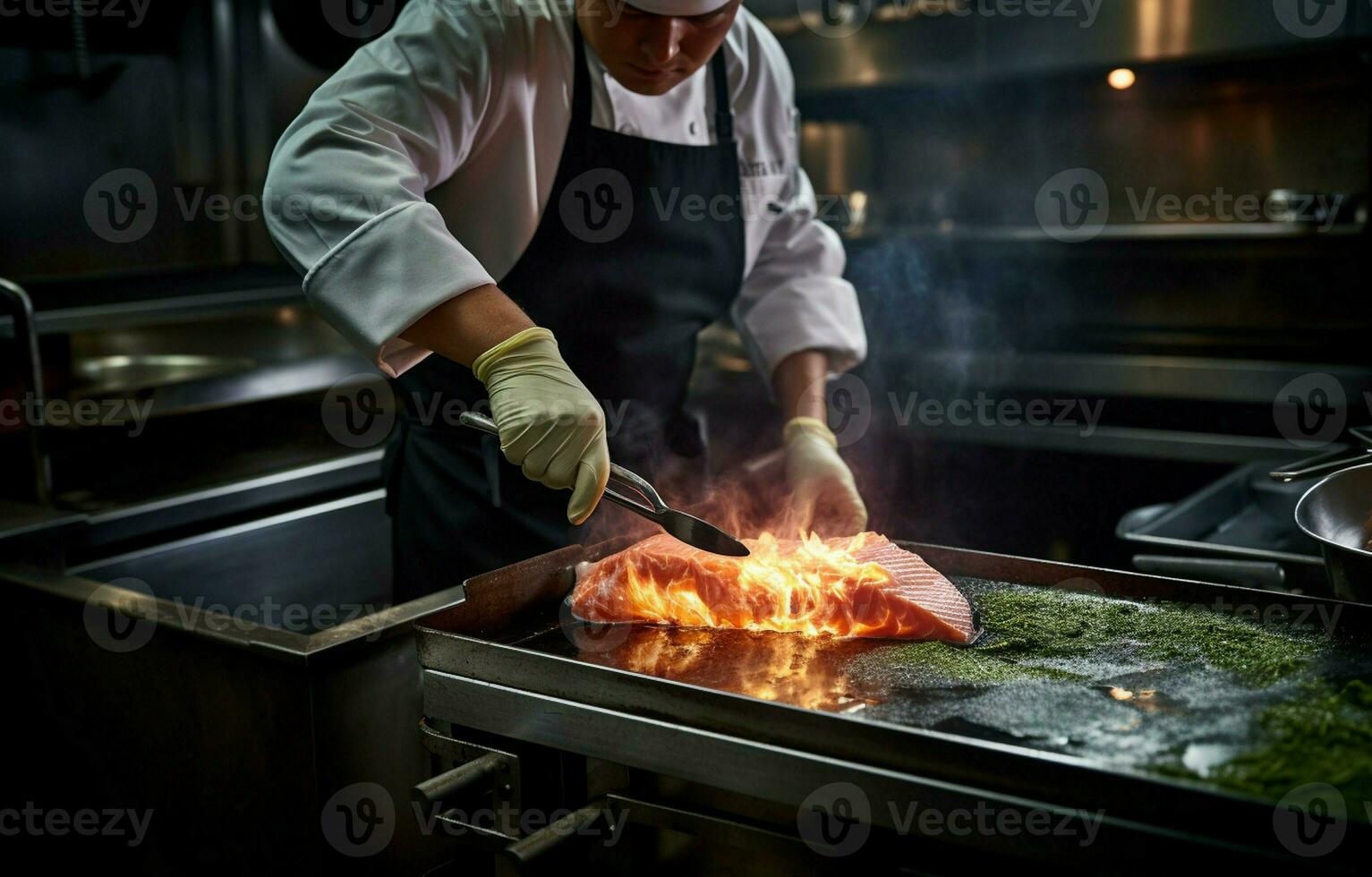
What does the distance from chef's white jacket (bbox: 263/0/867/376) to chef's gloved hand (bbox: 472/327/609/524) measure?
0.44 feet

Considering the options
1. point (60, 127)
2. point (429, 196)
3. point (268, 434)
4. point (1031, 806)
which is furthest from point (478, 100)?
point (60, 127)

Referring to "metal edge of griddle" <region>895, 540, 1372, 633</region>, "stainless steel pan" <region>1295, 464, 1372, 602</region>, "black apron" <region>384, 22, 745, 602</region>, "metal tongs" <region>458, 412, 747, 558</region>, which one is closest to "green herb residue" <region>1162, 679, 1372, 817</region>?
"metal edge of griddle" <region>895, 540, 1372, 633</region>

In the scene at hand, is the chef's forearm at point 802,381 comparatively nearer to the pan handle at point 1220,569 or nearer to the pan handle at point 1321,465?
the pan handle at point 1220,569

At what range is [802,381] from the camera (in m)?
2.55

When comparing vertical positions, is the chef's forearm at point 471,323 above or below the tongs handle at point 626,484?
above

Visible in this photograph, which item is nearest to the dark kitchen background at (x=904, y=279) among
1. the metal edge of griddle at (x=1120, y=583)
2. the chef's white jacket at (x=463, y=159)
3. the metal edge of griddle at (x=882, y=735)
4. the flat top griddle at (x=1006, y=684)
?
the chef's white jacket at (x=463, y=159)

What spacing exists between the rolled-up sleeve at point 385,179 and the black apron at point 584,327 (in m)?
0.26

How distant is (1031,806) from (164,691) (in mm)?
1408

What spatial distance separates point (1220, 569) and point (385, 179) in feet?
4.72

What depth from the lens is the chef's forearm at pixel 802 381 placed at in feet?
8.25

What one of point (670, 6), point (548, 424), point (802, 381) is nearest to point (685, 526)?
point (548, 424)

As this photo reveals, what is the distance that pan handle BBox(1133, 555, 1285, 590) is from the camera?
1.83m

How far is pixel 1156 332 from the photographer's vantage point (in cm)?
421

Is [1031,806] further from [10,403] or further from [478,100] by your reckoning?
[10,403]
